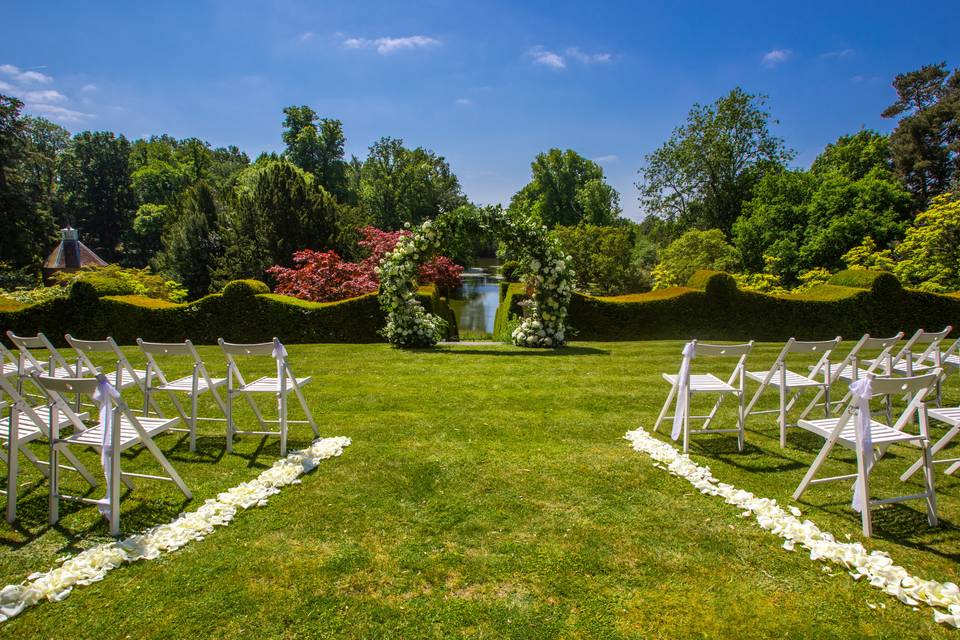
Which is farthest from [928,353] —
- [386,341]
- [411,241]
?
[386,341]

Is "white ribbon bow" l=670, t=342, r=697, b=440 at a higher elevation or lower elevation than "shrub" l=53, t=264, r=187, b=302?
lower

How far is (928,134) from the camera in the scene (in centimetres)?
2741

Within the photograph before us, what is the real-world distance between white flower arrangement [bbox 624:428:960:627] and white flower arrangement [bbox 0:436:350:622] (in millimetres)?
3256

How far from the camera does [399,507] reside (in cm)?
370

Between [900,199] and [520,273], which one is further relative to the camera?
[900,199]

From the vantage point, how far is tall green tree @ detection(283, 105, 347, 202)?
A: 39000 millimetres

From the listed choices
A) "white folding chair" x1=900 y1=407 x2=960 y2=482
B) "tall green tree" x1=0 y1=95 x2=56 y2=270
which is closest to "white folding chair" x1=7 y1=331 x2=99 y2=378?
"white folding chair" x1=900 y1=407 x2=960 y2=482

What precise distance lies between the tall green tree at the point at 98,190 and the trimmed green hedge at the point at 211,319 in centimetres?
4062

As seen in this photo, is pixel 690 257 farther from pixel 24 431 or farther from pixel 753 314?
pixel 24 431

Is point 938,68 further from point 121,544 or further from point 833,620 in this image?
point 121,544

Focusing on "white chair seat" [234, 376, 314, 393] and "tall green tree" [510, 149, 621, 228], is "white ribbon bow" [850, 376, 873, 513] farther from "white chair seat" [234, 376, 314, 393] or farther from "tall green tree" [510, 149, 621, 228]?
"tall green tree" [510, 149, 621, 228]

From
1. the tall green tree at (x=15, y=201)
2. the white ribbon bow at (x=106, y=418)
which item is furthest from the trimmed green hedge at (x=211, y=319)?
the tall green tree at (x=15, y=201)

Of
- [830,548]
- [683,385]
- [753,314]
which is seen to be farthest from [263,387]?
[753,314]

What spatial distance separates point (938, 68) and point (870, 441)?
36.2m
